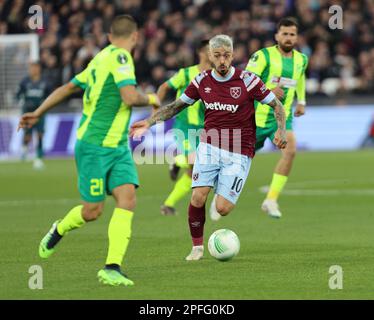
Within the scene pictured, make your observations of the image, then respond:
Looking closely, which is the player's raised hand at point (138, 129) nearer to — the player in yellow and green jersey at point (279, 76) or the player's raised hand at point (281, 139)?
the player's raised hand at point (281, 139)

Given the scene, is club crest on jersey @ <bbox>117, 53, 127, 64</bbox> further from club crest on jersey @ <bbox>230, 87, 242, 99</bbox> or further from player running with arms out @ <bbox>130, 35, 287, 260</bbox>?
club crest on jersey @ <bbox>230, 87, 242, 99</bbox>

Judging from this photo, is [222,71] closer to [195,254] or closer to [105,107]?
[105,107]

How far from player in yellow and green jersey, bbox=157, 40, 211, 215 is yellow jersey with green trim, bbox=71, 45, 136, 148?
519cm

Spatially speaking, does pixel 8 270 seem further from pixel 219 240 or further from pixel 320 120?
pixel 320 120

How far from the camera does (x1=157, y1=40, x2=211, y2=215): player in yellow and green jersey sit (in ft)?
49.3

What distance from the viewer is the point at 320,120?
28109mm

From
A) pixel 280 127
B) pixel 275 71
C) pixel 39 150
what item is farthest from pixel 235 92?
pixel 39 150

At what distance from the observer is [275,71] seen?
14.1m

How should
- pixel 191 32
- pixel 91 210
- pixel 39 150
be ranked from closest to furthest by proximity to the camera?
pixel 91 210
pixel 39 150
pixel 191 32

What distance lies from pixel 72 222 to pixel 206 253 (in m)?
1.82

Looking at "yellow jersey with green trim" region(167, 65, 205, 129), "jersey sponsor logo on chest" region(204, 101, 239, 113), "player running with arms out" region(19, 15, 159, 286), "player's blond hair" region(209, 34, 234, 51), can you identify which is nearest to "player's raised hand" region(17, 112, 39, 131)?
"player running with arms out" region(19, 15, 159, 286)

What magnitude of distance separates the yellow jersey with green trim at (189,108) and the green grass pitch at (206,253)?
1.29m

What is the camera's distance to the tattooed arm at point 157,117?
961 cm
